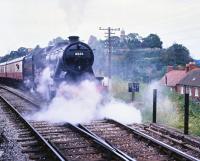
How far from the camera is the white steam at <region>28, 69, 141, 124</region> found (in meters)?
13.6

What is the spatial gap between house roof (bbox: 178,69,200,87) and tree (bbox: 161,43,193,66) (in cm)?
1666

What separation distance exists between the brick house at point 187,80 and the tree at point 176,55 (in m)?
8.78

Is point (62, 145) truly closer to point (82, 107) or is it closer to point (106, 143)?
point (106, 143)

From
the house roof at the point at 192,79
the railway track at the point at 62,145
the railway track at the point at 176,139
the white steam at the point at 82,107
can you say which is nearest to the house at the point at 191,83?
the house roof at the point at 192,79

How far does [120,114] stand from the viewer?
13.9m

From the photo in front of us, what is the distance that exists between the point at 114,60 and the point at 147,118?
54.5m

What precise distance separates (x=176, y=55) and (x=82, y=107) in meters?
62.0

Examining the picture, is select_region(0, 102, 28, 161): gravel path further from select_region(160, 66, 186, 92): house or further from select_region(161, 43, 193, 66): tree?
select_region(161, 43, 193, 66): tree

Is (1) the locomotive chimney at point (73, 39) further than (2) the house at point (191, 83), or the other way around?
(2) the house at point (191, 83)

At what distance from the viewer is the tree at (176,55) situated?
71625mm

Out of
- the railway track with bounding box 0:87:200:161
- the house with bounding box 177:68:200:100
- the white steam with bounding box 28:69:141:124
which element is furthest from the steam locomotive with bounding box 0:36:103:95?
the house with bounding box 177:68:200:100

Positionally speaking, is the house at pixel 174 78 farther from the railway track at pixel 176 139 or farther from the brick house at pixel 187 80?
the railway track at pixel 176 139

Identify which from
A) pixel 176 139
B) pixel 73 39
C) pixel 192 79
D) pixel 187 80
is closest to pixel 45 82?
pixel 73 39

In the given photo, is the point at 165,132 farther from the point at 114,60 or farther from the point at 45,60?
the point at 114,60
